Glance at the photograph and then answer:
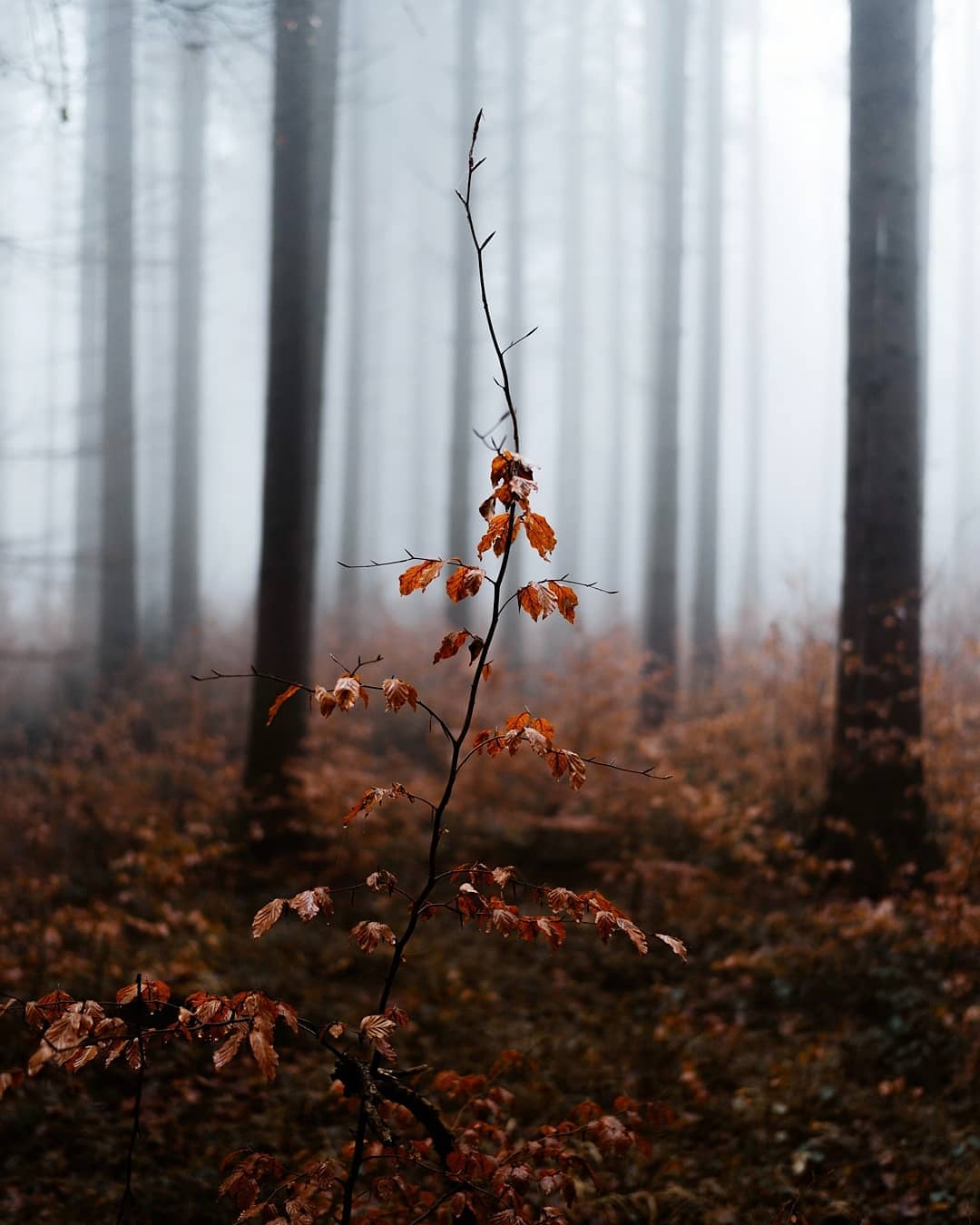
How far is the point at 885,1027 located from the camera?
493 centimetres

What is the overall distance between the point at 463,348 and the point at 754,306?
14.6m

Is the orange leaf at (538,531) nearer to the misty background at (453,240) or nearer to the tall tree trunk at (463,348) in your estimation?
the misty background at (453,240)

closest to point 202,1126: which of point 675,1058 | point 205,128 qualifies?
point 675,1058

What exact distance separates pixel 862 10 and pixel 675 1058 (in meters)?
6.78

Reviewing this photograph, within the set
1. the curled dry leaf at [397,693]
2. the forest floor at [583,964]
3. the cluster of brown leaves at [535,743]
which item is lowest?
the forest floor at [583,964]

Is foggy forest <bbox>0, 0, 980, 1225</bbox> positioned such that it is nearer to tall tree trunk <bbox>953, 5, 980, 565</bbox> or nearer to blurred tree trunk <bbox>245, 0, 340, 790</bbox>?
blurred tree trunk <bbox>245, 0, 340, 790</bbox>

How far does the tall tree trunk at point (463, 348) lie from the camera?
1437cm

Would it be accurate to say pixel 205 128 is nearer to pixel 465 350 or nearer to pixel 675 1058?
pixel 465 350

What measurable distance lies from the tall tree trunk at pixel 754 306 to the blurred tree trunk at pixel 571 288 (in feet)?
11.2

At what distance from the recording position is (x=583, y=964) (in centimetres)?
594

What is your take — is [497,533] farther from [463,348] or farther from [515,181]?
[515,181]

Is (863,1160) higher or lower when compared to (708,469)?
lower

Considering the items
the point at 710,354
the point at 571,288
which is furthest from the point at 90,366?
the point at 710,354

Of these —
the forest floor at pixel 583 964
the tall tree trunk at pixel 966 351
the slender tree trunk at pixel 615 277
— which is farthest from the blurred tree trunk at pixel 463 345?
the tall tree trunk at pixel 966 351
